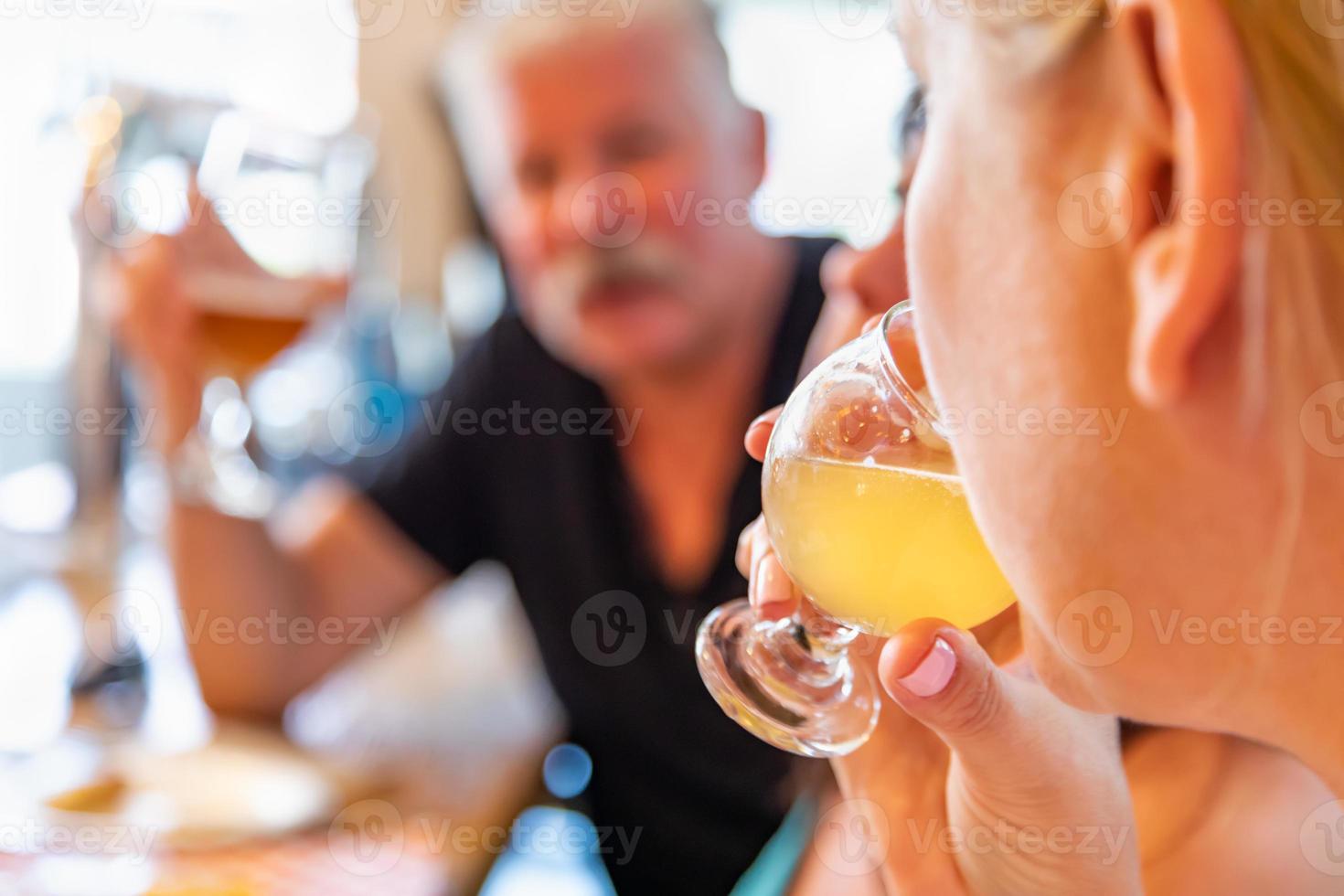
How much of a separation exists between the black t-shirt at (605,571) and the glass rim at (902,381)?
93 cm

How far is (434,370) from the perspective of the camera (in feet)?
13.5

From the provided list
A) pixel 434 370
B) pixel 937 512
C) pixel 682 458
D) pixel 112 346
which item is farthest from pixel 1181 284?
pixel 434 370

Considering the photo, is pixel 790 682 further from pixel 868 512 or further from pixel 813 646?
pixel 868 512

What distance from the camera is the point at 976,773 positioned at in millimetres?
513

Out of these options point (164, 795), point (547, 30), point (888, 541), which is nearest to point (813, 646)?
point (888, 541)

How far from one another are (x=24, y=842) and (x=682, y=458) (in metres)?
0.95

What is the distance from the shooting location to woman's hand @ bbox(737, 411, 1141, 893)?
0.45m

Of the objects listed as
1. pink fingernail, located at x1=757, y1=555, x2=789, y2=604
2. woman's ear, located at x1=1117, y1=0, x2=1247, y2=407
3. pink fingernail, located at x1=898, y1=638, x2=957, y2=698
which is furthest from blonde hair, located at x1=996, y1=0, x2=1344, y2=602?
pink fingernail, located at x1=757, y1=555, x2=789, y2=604

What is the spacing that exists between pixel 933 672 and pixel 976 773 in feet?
0.35

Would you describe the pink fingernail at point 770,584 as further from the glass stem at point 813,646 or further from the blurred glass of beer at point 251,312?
the blurred glass of beer at point 251,312

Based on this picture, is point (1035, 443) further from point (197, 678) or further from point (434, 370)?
point (434, 370)

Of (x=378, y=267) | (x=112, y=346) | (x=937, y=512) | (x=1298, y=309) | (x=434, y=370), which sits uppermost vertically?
(x=1298, y=309)

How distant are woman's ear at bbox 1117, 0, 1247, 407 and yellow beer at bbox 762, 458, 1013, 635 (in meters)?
0.20

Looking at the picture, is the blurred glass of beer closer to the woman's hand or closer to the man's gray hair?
the man's gray hair
